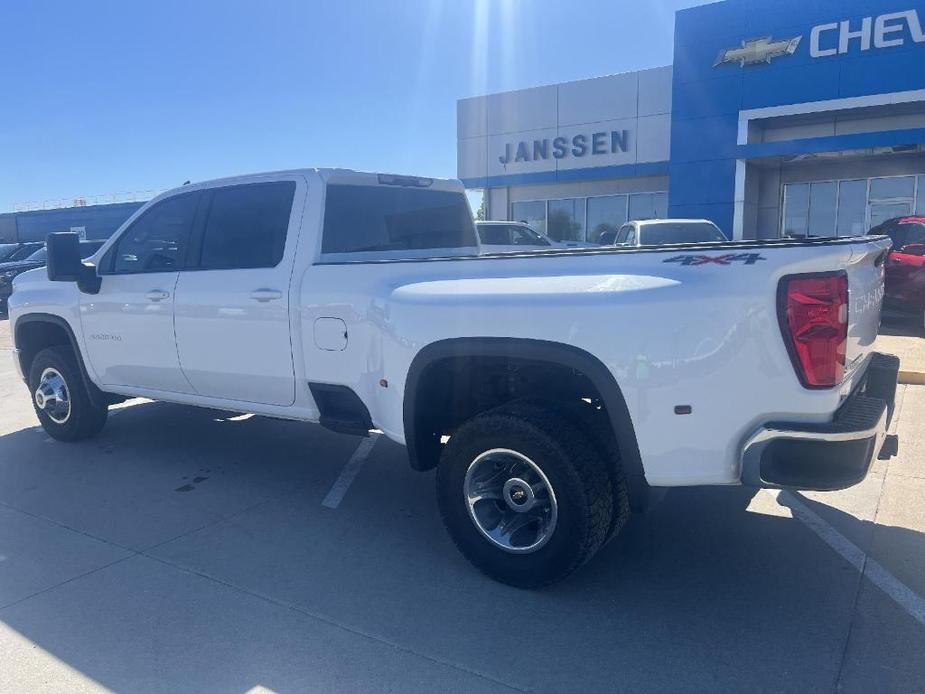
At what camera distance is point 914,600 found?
331 centimetres

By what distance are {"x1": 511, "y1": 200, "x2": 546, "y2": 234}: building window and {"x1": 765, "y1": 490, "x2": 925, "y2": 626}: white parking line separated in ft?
71.4

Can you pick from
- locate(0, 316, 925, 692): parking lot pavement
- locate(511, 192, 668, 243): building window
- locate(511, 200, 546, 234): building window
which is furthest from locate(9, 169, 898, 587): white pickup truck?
locate(511, 200, 546, 234): building window

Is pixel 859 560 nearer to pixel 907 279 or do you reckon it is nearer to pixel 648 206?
pixel 907 279

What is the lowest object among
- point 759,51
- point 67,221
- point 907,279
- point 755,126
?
point 907,279

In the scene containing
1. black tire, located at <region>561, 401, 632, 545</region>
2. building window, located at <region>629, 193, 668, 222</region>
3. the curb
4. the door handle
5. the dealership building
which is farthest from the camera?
building window, located at <region>629, 193, 668, 222</region>

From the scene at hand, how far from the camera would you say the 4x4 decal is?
281 centimetres

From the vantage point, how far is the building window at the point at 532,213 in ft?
85.3

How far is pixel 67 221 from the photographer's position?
4350 centimetres

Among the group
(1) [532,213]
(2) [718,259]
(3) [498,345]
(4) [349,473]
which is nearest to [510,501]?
(3) [498,345]

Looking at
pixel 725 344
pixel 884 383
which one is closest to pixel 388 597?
pixel 725 344

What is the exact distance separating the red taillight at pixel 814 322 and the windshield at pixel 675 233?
9574 mm

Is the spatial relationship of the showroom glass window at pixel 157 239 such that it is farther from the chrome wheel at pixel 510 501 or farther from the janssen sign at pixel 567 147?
the janssen sign at pixel 567 147

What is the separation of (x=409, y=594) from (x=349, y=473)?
6.17ft

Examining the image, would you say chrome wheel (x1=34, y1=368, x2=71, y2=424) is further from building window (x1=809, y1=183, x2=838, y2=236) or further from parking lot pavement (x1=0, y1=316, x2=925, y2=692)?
building window (x1=809, y1=183, x2=838, y2=236)
